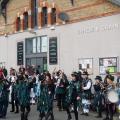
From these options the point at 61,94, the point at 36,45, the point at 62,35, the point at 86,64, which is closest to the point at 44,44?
the point at 36,45

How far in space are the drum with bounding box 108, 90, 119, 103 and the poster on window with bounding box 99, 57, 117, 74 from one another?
16.5 feet

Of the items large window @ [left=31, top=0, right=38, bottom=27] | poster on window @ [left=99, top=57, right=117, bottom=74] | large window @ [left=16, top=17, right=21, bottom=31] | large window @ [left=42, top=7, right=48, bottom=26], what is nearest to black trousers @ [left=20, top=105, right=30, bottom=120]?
poster on window @ [left=99, top=57, right=117, bottom=74]

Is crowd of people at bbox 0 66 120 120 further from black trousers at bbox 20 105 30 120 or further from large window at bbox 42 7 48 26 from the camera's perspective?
large window at bbox 42 7 48 26

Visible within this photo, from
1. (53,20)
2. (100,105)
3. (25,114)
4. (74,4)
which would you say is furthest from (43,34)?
(25,114)

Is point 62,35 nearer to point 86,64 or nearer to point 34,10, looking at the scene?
point 86,64

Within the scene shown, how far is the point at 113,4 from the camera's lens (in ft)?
67.6

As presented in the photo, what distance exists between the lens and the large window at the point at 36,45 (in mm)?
25547

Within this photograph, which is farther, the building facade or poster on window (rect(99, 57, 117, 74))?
the building facade

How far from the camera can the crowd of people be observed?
1526cm

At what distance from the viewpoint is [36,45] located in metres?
26.3

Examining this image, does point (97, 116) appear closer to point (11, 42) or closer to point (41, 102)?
point (41, 102)

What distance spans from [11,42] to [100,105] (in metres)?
12.3

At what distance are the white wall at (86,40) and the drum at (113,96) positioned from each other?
5155mm

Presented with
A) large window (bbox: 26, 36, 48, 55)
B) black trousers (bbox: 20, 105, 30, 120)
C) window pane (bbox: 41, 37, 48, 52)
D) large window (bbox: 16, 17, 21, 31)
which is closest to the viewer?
black trousers (bbox: 20, 105, 30, 120)
